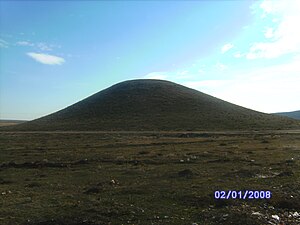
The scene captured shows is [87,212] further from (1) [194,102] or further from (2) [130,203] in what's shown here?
(1) [194,102]

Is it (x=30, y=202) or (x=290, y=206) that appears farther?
(x=30, y=202)

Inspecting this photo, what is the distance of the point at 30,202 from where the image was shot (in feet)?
49.7

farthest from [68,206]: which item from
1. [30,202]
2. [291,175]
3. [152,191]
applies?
[291,175]

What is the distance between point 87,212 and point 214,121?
312ft

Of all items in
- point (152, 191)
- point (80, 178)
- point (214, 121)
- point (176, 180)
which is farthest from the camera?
point (214, 121)

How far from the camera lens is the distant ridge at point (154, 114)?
10238 cm
